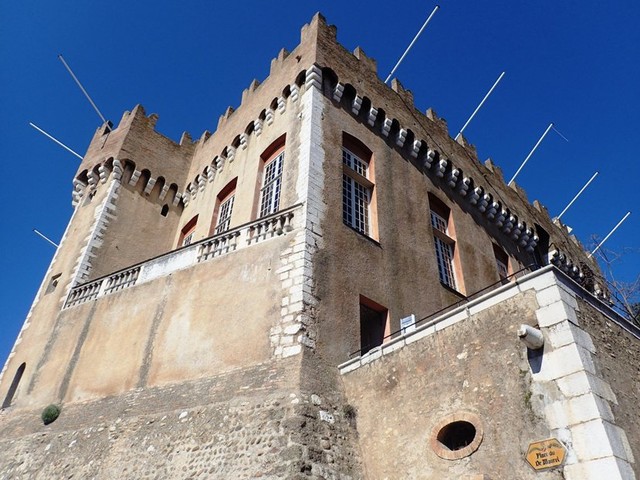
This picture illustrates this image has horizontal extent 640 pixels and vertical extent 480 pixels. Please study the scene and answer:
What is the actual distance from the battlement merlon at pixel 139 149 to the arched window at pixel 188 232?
8.01 ft

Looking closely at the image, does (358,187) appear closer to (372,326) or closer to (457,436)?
(372,326)

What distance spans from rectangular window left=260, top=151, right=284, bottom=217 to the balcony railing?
1.47 metres

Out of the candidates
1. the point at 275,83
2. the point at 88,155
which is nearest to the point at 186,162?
the point at 88,155

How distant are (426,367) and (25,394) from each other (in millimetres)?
10435

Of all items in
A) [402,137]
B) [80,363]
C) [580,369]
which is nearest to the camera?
[580,369]

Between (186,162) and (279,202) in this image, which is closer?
(279,202)

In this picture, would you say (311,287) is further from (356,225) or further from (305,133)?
(305,133)

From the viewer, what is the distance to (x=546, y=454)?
267 inches

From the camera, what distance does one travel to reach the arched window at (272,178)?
13727 mm

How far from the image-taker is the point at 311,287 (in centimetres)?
1028

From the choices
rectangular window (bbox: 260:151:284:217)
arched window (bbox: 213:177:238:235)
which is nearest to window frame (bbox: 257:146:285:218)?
rectangular window (bbox: 260:151:284:217)

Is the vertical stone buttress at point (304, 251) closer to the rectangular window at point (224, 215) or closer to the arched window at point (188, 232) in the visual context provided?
the rectangular window at point (224, 215)

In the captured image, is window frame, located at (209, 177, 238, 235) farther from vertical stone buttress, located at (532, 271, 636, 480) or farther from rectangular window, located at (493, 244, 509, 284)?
vertical stone buttress, located at (532, 271, 636, 480)

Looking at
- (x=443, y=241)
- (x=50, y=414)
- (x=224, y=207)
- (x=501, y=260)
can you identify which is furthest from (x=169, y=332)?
(x=501, y=260)
